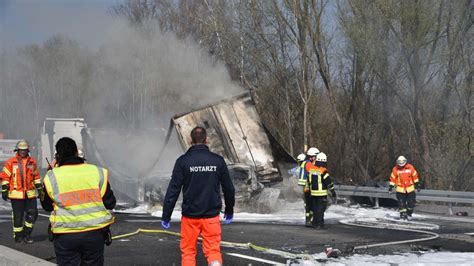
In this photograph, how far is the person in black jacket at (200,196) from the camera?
593 cm

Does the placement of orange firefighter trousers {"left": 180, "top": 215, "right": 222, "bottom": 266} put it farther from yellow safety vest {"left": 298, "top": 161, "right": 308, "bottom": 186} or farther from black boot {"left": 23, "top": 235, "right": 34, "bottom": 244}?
yellow safety vest {"left": 298, "top": 161, "right": 308, "bottom": 186}

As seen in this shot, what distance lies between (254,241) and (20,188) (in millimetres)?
3861

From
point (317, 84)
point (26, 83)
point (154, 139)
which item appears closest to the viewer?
point (154, 139)

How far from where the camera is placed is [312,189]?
12.0m

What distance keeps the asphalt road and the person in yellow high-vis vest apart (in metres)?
3.09

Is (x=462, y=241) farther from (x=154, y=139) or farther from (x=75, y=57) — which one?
(x=75, y=57)

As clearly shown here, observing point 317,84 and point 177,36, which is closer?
point 177,36

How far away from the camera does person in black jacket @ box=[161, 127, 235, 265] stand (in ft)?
19.5

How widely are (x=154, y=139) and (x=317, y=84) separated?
10244 millimetres

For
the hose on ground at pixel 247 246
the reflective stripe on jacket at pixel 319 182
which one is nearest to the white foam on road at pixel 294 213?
the reflective stripe on jacket at pixel 319 182

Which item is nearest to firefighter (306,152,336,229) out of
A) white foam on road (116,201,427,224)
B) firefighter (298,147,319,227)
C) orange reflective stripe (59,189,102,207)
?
firefighter (298,147,319,227)

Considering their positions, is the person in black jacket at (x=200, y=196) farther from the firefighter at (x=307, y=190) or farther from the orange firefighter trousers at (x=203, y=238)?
the firefighter at (x=307, y=190)

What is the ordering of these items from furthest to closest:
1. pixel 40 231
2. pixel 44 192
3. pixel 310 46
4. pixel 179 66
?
pixel 310 46
pixel 179 66
pixel 40 231
pixel 44 192

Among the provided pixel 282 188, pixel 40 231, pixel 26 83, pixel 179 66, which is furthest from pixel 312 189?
pixel 26 83
